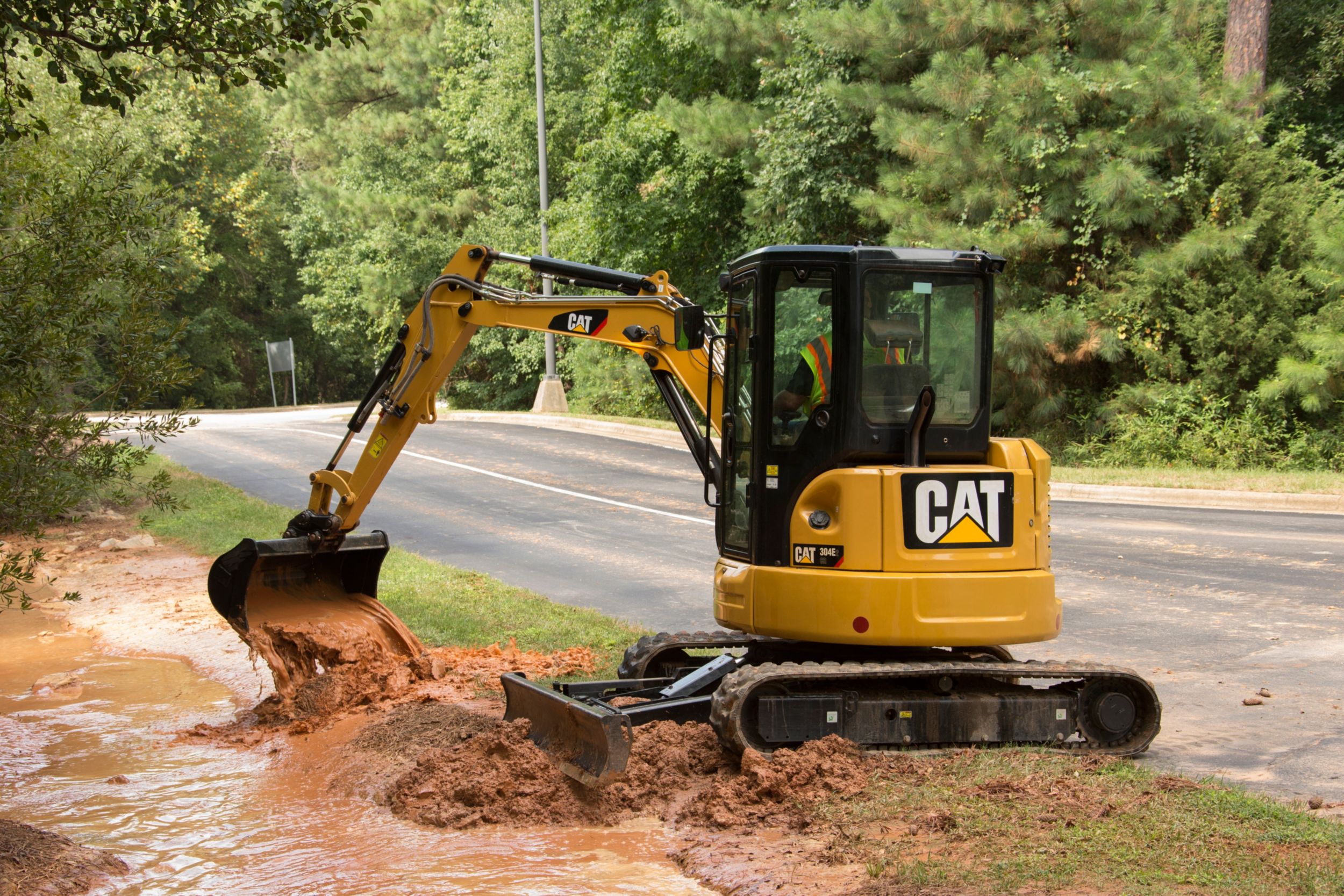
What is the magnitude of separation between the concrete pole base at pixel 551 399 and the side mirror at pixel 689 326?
84.2ft

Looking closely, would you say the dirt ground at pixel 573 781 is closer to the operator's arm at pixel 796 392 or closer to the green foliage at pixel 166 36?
the operator's arm at pixel 796 392

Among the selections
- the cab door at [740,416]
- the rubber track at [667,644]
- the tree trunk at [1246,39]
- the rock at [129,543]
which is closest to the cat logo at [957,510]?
the cab door at [740,416]

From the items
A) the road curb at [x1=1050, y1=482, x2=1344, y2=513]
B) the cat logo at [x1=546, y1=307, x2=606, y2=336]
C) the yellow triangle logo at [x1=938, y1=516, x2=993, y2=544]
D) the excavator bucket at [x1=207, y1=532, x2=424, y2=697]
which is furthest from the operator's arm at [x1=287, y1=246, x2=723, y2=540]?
the road curb at [x1=1050, y1=482, x2=1344, y2=513]

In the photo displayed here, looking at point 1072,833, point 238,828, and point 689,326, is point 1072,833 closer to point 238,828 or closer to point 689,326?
point 689,326

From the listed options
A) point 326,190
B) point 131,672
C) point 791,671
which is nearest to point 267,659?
point 131,672

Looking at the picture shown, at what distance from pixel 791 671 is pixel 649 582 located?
19.5ft

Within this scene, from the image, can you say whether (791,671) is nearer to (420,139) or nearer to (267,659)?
(267,659)

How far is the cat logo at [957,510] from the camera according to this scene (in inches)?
255

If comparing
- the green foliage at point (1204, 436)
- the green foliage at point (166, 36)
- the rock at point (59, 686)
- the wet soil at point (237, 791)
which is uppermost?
the green foliage at point (166, 36)

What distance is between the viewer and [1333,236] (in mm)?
19766

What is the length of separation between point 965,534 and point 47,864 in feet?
16.0

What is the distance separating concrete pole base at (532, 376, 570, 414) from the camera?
32.6 metres

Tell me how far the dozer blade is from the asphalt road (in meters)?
3.15

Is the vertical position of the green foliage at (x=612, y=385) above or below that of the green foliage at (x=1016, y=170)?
below
